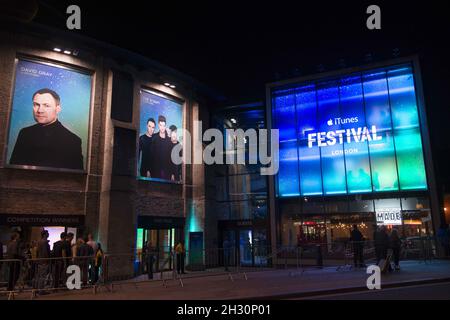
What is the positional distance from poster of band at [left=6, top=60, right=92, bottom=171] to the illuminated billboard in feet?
43.5

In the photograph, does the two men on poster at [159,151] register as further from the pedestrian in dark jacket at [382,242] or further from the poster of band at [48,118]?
the pedestrian in dark jacket at [382,242]

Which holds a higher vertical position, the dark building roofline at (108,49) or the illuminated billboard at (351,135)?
the dark building roofline at (108,49)

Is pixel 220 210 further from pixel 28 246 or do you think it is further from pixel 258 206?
pixel 28 246

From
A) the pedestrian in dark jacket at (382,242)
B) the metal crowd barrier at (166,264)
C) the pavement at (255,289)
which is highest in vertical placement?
the pedestrian in dark jacket at (382,242)

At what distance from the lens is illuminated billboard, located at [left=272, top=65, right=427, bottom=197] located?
22984 mm

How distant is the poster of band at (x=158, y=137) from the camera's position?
21.8 meters

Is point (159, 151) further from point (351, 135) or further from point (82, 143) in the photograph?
point (351, 135)

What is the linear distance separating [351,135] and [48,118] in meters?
17.9

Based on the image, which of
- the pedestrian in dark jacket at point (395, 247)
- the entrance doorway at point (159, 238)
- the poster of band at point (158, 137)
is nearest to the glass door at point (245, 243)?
the entrance doorway at point (159, 238)

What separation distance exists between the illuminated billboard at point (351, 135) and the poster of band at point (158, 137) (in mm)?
7286

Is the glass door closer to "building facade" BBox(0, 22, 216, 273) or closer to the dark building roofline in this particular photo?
"building facade" BBox(0, 22, 216, 273)

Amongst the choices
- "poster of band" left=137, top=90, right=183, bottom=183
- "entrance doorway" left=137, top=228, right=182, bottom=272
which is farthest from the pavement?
"poster of band" left=137, top=90, right=183, bottom=183
